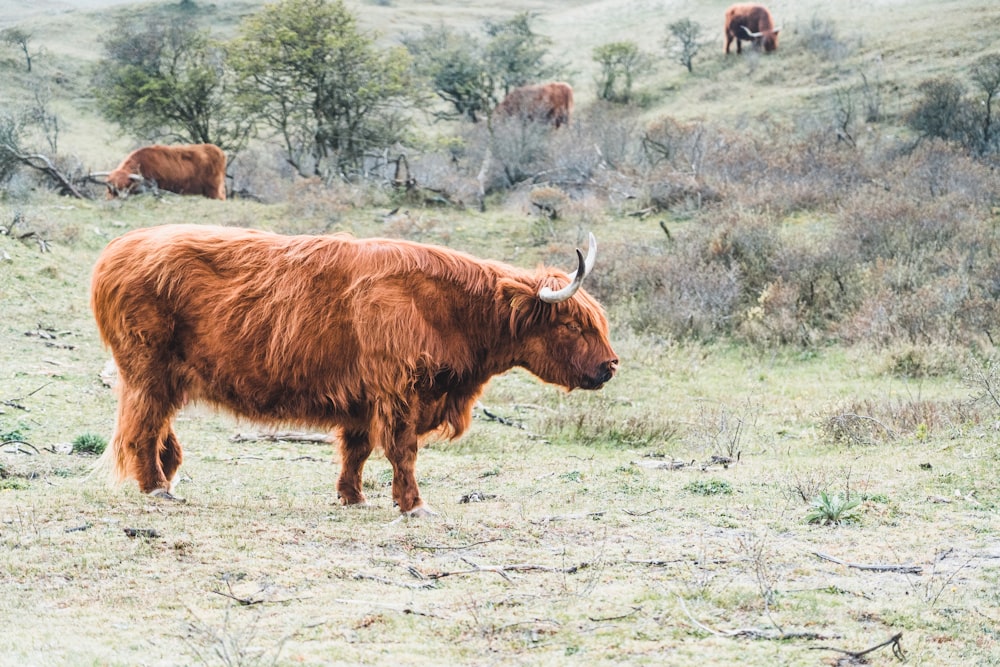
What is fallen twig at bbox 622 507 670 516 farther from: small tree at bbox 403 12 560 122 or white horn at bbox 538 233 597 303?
small tree at bbox 403 12 560 122

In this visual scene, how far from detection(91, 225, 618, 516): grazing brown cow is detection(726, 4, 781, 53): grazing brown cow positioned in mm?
34752

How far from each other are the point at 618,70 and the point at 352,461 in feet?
111

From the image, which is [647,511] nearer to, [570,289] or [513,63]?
[570,289]

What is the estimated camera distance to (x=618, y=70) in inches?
1519

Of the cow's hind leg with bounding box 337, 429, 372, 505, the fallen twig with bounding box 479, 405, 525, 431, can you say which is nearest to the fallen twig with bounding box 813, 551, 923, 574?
the cow's hind leg with bounding box 337, 429, 372, 505

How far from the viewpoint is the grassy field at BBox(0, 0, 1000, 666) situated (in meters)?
4.07

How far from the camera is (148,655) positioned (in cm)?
380

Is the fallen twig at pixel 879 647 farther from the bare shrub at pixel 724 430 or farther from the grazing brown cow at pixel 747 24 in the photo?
the grazing brown cow at pixel 747 24

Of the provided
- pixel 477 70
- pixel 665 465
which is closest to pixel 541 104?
pixel 477 70

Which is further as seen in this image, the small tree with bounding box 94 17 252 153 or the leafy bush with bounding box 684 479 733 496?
the small tree with bounding box 94 17 252 153

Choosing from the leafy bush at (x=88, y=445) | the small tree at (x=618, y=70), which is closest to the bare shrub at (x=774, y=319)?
the leafy bush at (x=88, y=445)

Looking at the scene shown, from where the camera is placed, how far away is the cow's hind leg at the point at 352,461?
6934 mm

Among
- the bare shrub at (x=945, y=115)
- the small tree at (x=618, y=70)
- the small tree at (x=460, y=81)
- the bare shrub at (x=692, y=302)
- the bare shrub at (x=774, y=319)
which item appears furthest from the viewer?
the small tree at (x=618, y=70)

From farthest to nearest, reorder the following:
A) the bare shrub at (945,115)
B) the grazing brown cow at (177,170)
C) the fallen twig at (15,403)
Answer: the bare shrub at (945,115) < the grazing brown cow at (177,170) < the fallen twig at (15,403)
